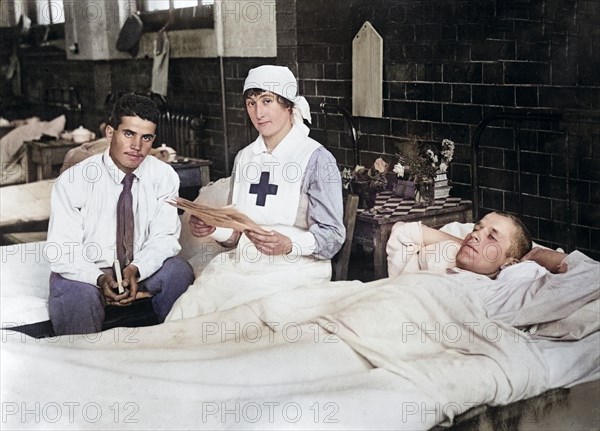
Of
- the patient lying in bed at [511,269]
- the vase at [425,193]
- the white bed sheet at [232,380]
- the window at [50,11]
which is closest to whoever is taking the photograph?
the white bed sheet at [232,380]

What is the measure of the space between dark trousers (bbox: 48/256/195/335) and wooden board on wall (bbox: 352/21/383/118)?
931 mm

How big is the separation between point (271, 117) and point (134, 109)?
1.73 feet

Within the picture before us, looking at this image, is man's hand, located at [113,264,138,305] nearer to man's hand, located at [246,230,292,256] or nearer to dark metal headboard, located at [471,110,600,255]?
man's hand, located at [246,230,292,256]

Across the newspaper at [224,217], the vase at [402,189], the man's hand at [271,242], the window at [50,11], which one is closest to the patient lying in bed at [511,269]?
the vase at [402,189]

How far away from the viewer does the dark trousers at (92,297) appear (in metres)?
3.02

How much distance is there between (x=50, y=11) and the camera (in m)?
3.36

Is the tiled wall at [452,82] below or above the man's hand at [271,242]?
above

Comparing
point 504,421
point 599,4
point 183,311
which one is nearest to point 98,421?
point 183,311

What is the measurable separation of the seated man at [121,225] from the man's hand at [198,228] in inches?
2.2

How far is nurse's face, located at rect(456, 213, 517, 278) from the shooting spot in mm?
2945

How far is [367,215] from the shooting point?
3.09 metres

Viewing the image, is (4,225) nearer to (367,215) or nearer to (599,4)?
(367,215)

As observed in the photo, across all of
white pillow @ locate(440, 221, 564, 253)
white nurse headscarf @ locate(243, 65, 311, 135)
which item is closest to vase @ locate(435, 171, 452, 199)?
white pillow @ locate(440, 221, 564, 253)

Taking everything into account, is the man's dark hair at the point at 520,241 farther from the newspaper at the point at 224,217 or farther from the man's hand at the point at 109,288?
the man's hand at the point at 109,288
